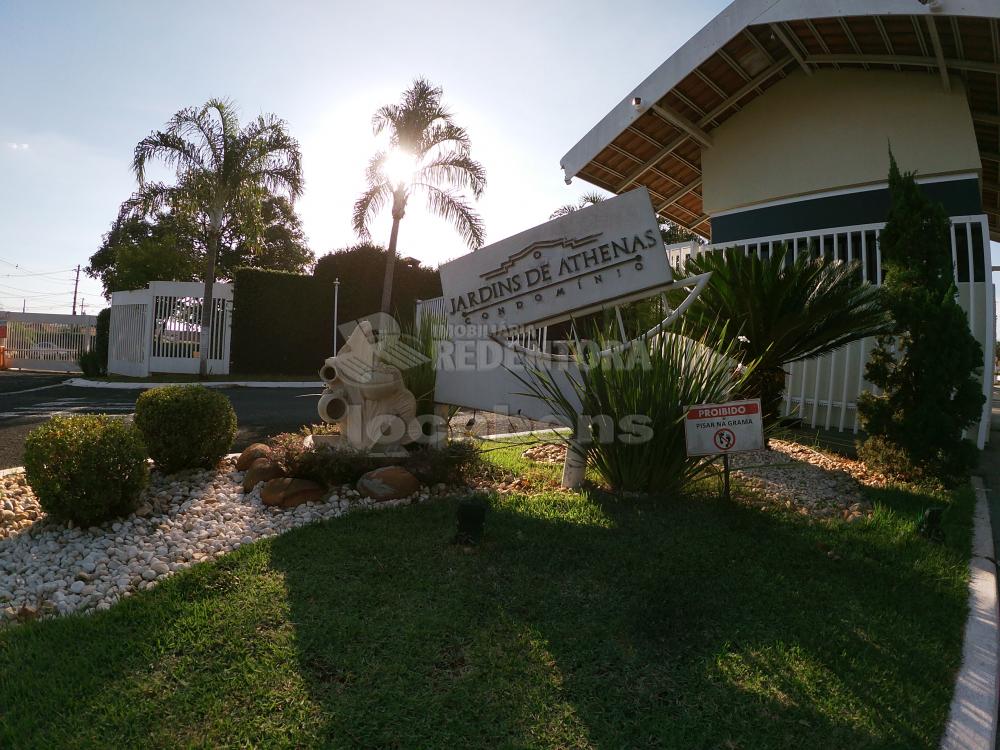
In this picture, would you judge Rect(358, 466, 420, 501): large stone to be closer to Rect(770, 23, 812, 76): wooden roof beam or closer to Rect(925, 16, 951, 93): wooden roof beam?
Rect(925, 16, 951, 93): wooden roof beam

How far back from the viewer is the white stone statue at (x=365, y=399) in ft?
16.9

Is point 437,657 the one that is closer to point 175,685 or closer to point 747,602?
point 175,685

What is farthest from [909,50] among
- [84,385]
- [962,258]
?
[84,385]

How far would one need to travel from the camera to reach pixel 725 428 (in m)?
3.78

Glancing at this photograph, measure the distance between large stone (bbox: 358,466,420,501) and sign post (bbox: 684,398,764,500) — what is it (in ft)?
6.67

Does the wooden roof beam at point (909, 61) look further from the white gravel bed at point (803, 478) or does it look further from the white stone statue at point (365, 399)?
the white stone statue at point (365, 399)

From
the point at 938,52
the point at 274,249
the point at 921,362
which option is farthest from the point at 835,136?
the point at 274,249

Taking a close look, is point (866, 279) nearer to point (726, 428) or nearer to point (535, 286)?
point (535, 286)

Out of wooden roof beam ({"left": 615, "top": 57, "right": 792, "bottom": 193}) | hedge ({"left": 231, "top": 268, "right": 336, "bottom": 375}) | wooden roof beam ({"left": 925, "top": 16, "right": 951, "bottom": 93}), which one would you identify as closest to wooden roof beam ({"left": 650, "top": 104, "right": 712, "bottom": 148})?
wooden roof beam ({"left": 615, "top": 57, "right": 792, "bottom": 193})

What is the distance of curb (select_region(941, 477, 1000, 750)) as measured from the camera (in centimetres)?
209

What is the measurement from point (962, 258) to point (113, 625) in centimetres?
958

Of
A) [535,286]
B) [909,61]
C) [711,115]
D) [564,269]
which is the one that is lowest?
[535,286]

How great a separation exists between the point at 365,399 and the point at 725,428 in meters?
2.99

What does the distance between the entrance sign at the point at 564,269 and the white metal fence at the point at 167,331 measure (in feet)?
47.1
